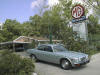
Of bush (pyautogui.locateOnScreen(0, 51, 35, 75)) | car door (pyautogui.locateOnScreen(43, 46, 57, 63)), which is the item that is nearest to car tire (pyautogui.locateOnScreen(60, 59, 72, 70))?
car door (pyautogui.locateOnScreen(43, 46, 57, 63))

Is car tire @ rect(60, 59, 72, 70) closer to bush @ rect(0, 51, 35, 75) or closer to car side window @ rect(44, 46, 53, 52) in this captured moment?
car side window @ rect(44, 46, 53, 52)

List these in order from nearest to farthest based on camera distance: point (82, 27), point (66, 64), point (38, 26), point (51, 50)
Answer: point (66, 64)
point (51, 50)
point (82, 27)
point (38, 26)

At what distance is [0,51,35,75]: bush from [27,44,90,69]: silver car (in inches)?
85.2

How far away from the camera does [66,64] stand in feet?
22.7

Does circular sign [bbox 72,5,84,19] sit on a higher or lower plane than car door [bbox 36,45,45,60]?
higher

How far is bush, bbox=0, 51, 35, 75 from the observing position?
185 inches

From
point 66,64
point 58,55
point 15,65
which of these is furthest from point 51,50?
point 15,65

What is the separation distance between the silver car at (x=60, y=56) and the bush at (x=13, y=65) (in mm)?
2164

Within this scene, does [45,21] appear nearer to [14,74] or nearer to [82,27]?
[82,27]

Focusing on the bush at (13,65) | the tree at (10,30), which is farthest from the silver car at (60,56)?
the tree at (10,30)

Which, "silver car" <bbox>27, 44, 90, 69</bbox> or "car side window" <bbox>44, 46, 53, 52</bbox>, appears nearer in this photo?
"silver car" <bbox>27, 44, 90, 69</bbox>

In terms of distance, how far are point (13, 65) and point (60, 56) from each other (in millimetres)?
3147

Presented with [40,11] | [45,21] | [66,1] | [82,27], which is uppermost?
[66,1]

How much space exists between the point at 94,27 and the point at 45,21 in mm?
18739
